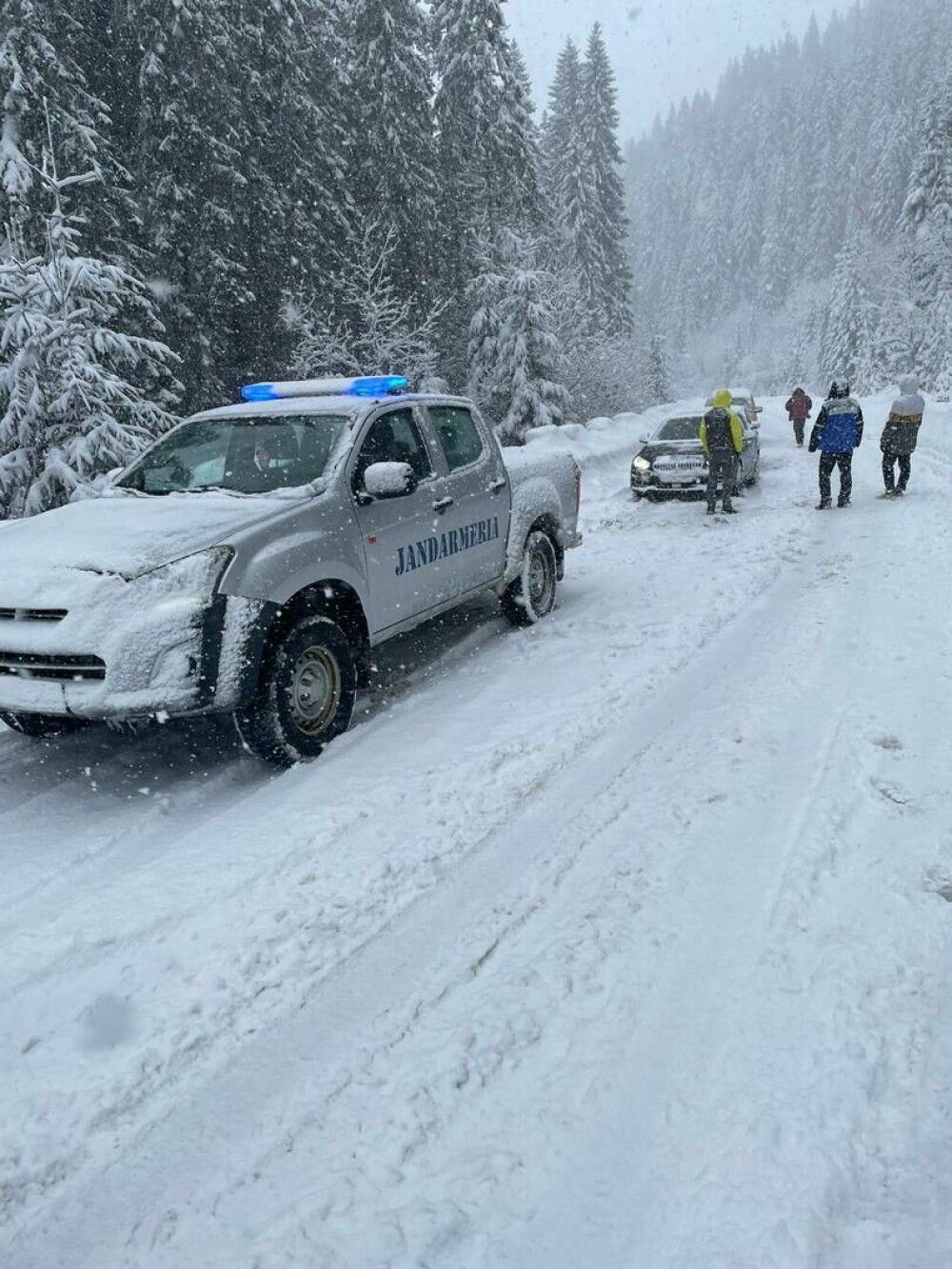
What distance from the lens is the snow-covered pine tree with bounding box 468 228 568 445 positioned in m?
24.2

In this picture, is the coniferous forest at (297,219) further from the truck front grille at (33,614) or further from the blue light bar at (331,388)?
the truck front grille at (33,614)

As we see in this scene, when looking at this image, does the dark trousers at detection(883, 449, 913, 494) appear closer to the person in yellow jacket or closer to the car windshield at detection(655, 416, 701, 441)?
the person in yellow jacket

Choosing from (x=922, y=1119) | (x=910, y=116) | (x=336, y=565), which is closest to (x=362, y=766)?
(x=336, y=565)

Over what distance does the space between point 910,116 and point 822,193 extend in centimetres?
1632

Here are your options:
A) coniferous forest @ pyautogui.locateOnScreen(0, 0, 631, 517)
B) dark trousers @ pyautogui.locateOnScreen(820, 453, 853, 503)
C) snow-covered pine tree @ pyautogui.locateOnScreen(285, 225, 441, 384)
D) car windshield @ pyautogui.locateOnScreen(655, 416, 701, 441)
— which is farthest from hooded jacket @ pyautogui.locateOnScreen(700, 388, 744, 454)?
snow-covered pine tree @ pyautogui.locateOnScreen(285, 225, 441, 384)

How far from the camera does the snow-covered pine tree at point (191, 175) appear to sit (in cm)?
1697

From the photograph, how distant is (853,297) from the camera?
67062mm

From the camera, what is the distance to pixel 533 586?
726 centimetres

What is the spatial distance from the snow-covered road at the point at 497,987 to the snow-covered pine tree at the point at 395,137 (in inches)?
880

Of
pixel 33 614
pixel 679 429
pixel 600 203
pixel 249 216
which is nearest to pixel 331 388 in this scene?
pixel 33 614

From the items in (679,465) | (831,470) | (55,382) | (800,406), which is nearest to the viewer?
(55,382)

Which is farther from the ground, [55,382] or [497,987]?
[55,382]

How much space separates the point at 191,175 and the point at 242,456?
53.0ft

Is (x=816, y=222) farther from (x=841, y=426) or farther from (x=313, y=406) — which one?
(x=313, y=406)
